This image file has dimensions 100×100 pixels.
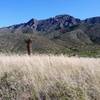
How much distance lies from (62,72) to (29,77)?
0.97m

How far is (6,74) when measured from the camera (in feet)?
26.8

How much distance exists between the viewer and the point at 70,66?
889 cm

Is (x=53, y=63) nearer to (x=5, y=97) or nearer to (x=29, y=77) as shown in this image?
(x=29, y=77)

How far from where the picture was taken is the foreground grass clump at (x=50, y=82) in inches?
278

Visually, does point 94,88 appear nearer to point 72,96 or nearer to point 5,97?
point 72,96

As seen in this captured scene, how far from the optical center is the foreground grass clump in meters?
7.06

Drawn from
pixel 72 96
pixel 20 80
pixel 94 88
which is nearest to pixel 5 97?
pixel 20 80

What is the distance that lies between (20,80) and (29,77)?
0.27 m

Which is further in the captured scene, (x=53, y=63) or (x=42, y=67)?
(x=53, y=63)

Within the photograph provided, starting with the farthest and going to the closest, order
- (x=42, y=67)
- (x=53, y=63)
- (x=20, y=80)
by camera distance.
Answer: (x=53, y=63)
(x=42, y=67)
(x=20, y=80)

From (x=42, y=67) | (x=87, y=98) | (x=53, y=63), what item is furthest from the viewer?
(x=53, y=63)

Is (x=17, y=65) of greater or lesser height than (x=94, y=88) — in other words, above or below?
above

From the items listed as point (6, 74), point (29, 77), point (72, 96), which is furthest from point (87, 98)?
point (6, 74)

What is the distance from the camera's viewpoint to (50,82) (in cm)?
750
